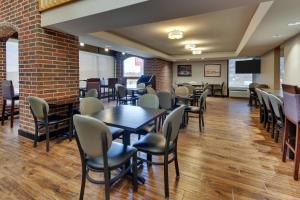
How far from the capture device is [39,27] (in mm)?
3129

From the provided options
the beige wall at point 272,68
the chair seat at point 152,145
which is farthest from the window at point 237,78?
the chair seat at point 152,145

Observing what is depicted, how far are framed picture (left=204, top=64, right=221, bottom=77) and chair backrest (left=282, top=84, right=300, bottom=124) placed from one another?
29.1 feet

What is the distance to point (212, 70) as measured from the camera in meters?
10.8

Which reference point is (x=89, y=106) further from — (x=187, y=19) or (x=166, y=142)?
(x=187, y=19)

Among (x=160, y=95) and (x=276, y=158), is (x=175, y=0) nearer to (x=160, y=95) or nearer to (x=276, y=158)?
(x=160, y=95)

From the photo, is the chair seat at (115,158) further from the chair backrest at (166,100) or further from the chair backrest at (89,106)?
the chair backrest at (166,100)

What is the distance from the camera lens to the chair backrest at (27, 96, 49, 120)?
274 cm

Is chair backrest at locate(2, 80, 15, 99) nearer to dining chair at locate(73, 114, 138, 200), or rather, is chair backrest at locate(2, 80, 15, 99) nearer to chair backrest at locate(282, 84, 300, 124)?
dining chair at locate(73, 114, 138, 200)

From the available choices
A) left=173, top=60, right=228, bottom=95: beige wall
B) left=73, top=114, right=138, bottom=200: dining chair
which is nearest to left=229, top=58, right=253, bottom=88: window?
left=173, top=60, right=228, bottom=95: beige wall

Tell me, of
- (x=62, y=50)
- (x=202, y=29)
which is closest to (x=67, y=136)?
(x=62, y=50)

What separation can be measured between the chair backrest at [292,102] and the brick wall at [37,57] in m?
3.60

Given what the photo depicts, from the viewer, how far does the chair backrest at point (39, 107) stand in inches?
108

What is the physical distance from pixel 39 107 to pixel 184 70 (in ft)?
31.6

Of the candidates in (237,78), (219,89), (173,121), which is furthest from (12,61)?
(237,78)
